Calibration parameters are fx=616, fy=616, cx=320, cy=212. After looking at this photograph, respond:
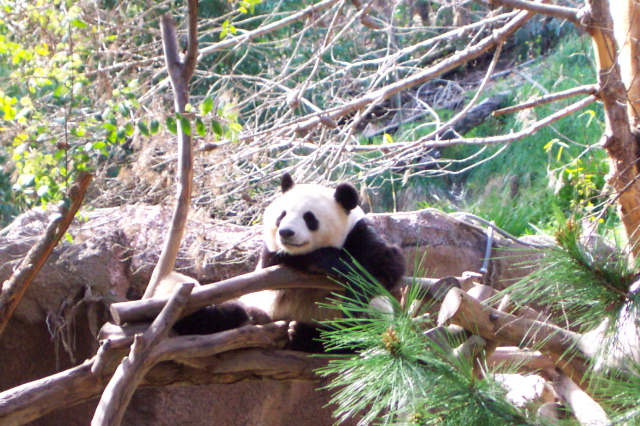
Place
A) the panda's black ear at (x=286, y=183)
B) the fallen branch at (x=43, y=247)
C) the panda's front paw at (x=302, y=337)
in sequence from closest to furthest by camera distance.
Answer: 1. the fallen branch at (x=43, y=247)
2. the panda's front paw at (x=302, y=337)
3. the panda's black ear at (x=286, y=183)

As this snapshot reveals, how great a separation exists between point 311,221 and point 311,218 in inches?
0.8

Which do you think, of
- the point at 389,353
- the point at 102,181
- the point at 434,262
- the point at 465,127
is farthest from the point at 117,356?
the point at 465,127

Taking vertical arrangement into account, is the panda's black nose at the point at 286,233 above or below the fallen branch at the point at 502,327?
above

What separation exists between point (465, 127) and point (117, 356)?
6758mm

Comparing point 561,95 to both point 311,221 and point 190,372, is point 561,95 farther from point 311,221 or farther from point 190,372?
point 190,372

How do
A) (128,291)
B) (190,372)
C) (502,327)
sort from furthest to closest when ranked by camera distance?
(128,291) → (190,372) → (502,327)

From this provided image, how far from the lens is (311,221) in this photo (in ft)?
11.1

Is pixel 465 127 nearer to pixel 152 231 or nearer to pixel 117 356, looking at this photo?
pixel 152 231

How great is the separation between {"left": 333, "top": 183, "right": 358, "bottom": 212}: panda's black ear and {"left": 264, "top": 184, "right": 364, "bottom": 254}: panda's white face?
0.12 ft

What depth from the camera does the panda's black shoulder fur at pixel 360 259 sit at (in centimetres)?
309

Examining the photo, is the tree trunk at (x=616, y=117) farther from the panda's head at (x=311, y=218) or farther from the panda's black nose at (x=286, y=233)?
the panda's black nose at (x=286, y=233)

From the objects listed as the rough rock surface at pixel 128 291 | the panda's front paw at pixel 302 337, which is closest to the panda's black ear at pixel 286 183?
the rough rock surface at pixel 128 291

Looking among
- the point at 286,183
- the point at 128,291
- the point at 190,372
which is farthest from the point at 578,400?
the point at 128,291

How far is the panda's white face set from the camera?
3.23 meters
